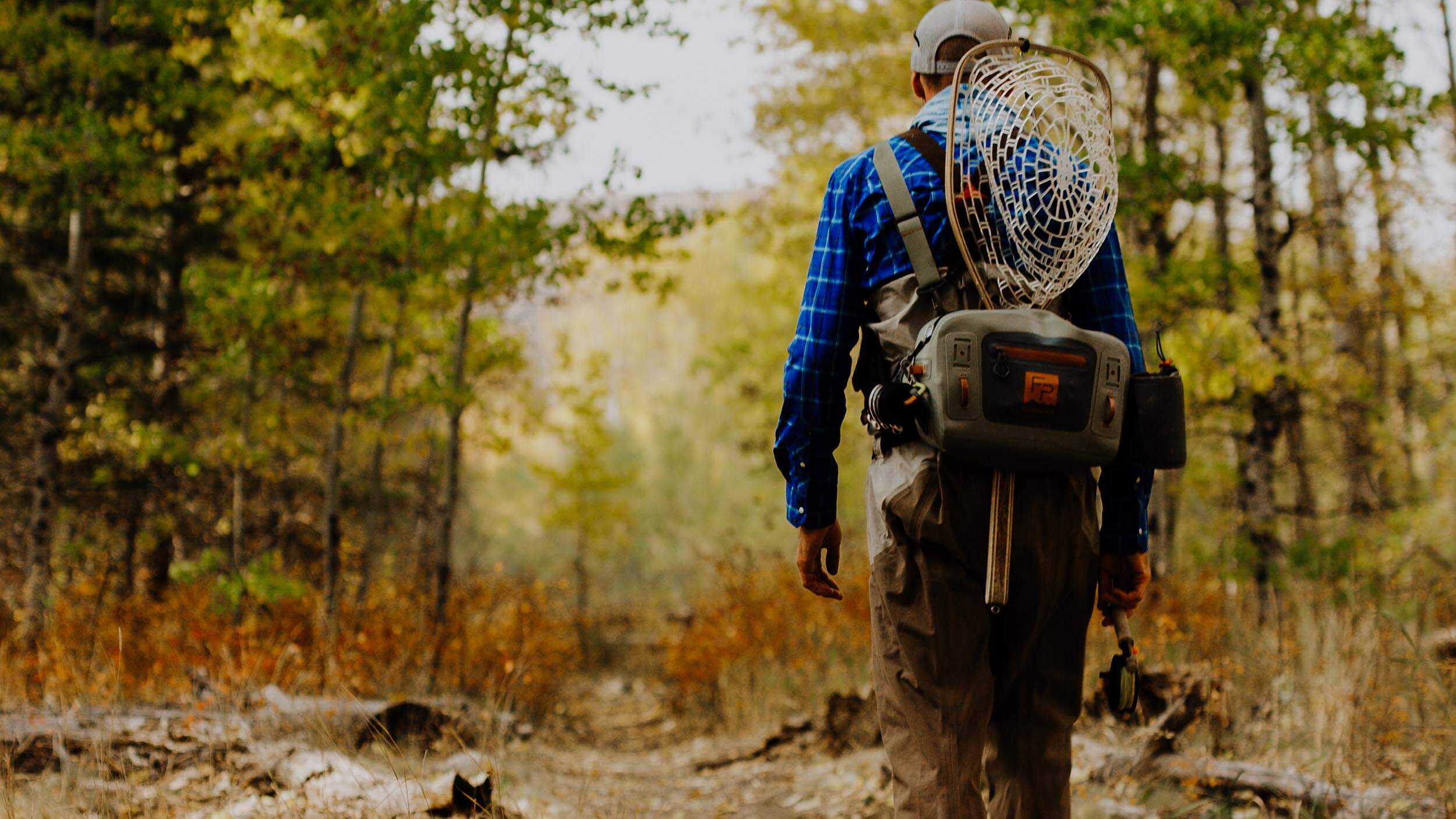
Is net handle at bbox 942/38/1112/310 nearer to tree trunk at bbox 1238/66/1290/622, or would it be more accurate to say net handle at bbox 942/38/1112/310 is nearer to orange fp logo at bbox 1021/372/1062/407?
orange fp logo at bbox 1021/372/1062/407

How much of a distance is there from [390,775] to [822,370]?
238 cm

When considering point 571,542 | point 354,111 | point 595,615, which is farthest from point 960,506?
point 571,542

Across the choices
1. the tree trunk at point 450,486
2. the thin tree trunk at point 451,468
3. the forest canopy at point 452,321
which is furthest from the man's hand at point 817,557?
the thin tree trunk at point 451,468

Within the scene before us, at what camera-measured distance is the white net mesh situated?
2146mm

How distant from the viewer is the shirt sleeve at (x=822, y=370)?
7.32ft

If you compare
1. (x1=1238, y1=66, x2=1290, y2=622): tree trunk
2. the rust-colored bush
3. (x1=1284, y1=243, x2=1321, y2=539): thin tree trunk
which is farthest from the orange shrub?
(x1=1284, y1=243, x2=1321, y2=539): thin tree trunk

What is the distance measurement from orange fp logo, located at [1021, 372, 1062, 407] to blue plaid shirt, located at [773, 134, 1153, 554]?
354 millimetres

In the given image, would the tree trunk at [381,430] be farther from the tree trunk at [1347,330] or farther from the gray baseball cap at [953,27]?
the tree trunk at [1347,330]

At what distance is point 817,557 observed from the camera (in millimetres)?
2236

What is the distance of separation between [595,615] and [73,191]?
926 centimetres

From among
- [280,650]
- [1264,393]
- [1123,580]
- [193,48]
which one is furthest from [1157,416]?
[193,48]

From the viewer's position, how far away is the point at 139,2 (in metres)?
7.55

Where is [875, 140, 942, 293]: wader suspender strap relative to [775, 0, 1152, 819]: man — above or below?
above

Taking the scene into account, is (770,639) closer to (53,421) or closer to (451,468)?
(451,468)
